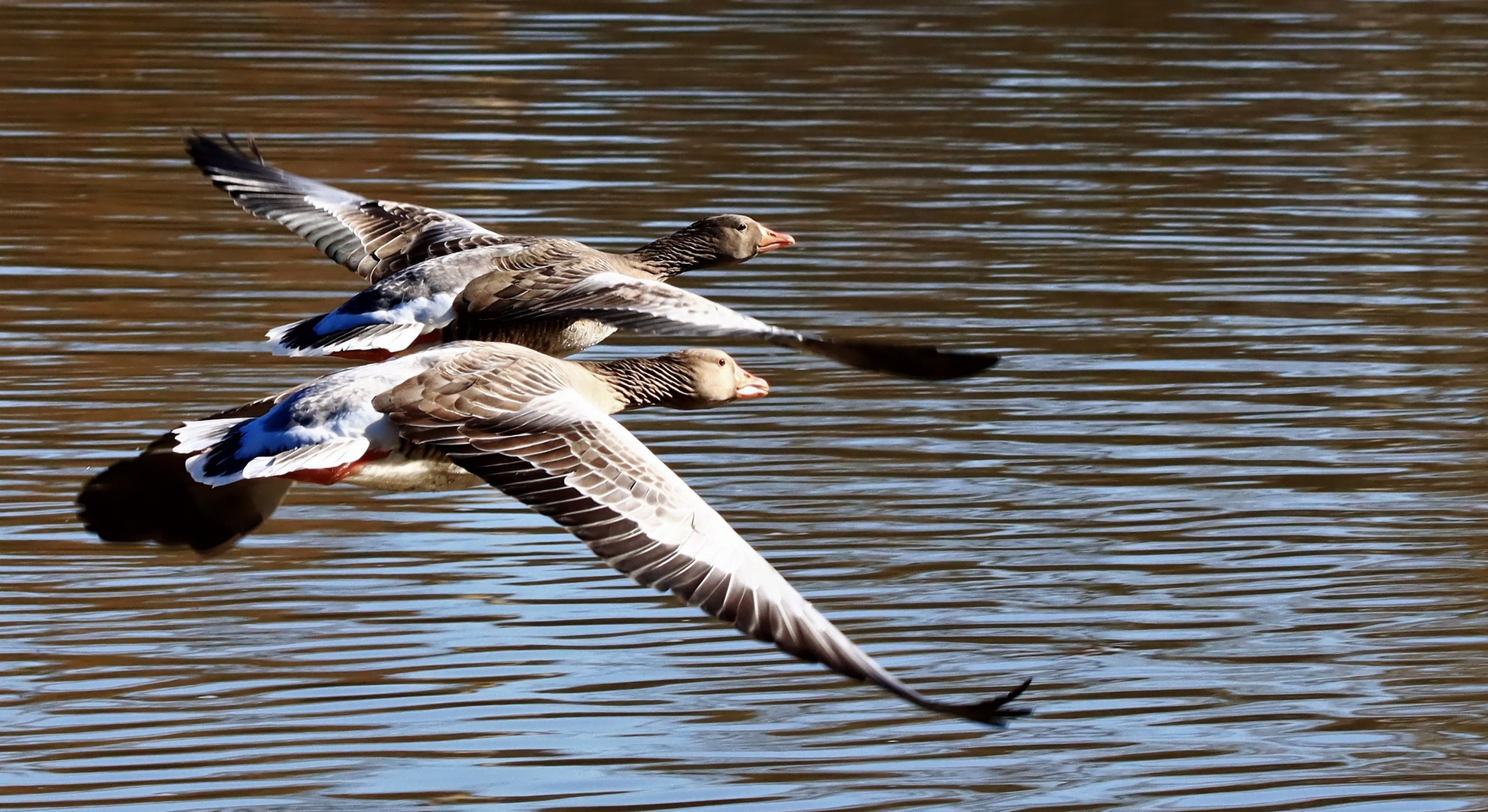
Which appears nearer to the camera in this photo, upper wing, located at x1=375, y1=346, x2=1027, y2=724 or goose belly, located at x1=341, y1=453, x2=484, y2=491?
upper wing, located at x1=375, y1=346, x2=1027, y2=724

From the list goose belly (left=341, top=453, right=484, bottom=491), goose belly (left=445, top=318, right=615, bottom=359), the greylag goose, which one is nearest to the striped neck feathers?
the greylag goose

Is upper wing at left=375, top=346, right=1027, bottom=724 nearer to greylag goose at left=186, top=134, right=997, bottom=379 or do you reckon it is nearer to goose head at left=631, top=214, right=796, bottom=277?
greylag goose at left=186, top=134, right=997, bottom=379

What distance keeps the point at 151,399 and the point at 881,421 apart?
3437 millimetres

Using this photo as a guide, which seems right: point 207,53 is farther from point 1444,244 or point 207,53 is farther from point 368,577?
point 368,577

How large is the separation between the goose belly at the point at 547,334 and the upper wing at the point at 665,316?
0.08 metres

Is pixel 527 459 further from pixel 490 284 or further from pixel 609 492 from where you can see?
pixel 490 284

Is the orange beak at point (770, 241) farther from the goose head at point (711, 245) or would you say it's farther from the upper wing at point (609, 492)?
the upper wing at point (609, 492)

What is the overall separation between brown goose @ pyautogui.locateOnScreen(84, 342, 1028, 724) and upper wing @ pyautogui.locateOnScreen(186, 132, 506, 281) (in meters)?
2.40

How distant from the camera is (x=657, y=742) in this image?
7250mm

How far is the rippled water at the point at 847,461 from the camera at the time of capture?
23.8 feet

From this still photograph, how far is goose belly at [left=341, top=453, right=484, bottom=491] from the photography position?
7883 millimetres

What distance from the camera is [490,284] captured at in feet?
31.8

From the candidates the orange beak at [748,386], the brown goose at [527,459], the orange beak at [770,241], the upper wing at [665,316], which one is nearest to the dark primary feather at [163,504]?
the brown goose at [527,459]

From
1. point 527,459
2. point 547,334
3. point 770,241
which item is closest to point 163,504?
point 527,459
